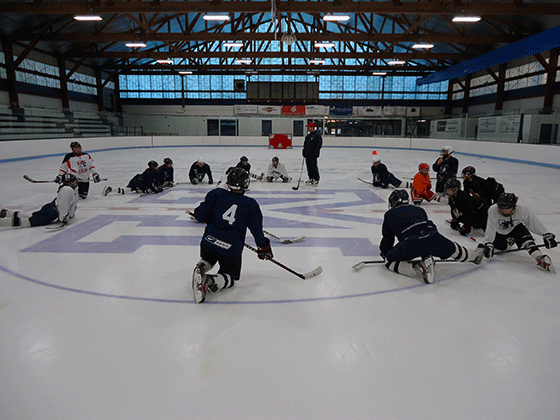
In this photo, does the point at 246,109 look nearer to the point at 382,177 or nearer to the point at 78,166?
the point at 382,177

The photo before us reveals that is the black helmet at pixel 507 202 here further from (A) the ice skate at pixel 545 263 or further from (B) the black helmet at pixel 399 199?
(B) the black helmet at pixel 399 199

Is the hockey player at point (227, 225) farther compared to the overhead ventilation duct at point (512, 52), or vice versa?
the overhead ventilation duct at point (512, 52)

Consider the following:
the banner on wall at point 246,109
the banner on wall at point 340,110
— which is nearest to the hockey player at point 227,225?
the banner on wall at point 246,109

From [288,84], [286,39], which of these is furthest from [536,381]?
[288,84]

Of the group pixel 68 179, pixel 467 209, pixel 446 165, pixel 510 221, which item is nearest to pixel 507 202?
pixel 510 221

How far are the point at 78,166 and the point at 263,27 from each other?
27191mm

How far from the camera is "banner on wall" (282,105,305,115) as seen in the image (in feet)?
104

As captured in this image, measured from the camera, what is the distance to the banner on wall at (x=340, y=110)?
32.3 meters

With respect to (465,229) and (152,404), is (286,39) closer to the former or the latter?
(465,229)

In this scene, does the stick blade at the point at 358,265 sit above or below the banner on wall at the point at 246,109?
below

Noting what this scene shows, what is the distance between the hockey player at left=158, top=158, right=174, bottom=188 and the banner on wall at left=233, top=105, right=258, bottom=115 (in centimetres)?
2450

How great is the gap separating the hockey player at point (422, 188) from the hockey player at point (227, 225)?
4.83 meters

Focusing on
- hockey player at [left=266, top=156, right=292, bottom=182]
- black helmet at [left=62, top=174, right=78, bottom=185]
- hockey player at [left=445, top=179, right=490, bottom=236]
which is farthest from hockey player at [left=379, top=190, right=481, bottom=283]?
hockey player at [left=266, top=156, right=292, bottom=182]

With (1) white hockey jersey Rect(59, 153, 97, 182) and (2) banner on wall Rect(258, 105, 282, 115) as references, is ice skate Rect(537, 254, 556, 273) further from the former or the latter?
(2) banner on wall Rect(258, 105, 282, 115)
